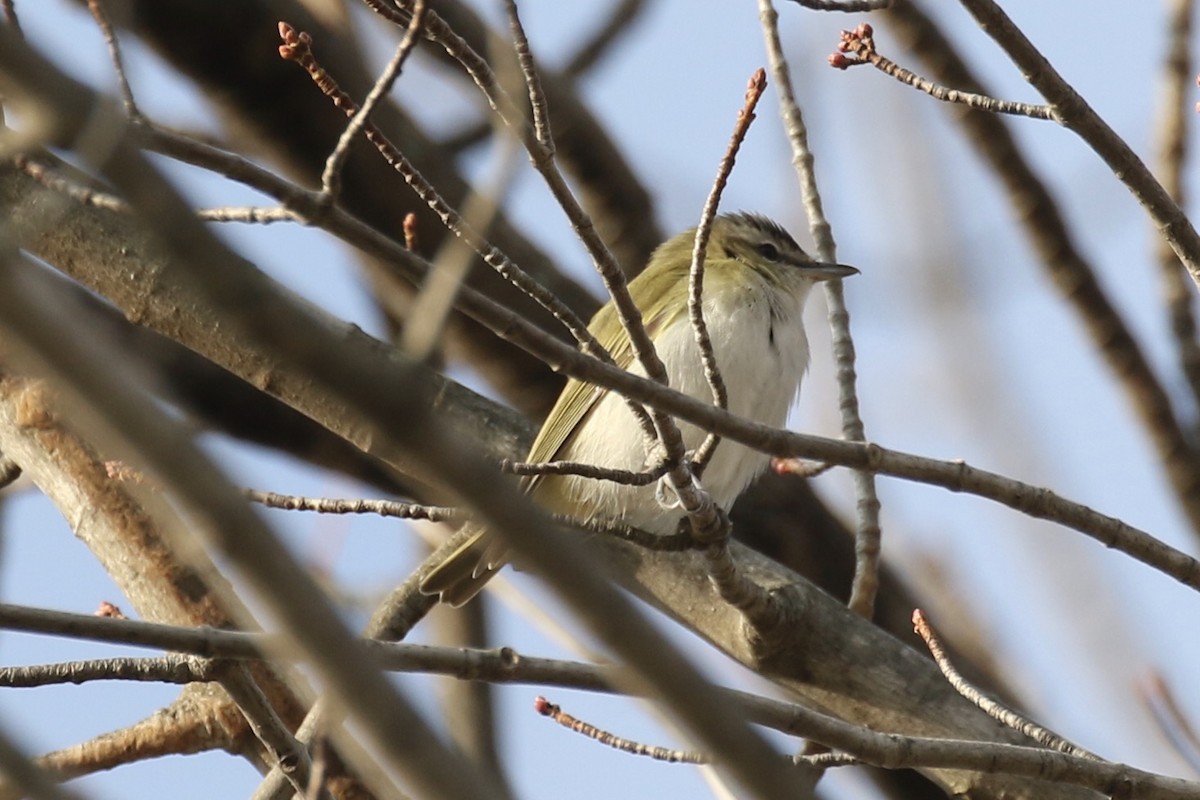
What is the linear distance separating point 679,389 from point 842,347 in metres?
0.63

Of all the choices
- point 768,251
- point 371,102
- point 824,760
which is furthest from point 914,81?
point 768,251

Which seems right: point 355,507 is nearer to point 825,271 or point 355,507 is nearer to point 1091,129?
point 1091,129

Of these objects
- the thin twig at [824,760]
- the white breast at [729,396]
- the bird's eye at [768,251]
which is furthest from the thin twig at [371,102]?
the bird's eye at [768,251]

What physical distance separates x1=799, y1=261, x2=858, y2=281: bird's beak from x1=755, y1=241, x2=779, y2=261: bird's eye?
118 millimetres

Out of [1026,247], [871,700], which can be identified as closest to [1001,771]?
[871,700]

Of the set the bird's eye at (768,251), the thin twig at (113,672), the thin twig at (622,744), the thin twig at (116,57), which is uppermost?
the bird's eye at (768,251)

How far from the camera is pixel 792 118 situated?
11.7ft

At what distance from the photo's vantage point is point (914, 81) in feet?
8.71

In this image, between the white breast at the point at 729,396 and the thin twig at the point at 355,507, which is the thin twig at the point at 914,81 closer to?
the thin twig at the point at 355,507

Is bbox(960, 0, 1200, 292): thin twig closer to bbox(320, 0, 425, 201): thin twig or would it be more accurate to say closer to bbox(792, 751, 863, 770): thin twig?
bbox(320, 0, 425, 201): thin twig

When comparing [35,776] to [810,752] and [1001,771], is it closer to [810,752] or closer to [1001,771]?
[1001,771]

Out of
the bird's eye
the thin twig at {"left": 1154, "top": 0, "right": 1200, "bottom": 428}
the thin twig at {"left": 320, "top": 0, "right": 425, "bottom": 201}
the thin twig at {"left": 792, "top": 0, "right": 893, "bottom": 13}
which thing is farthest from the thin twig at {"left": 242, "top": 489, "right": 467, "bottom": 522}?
the bird's eye

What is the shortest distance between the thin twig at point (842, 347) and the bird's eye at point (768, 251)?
1.17m

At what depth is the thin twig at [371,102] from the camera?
78.2 inches
